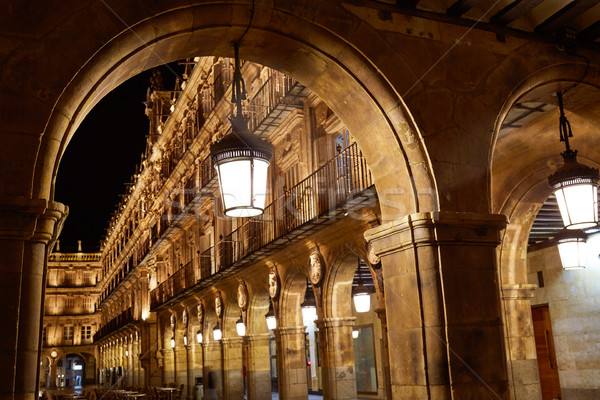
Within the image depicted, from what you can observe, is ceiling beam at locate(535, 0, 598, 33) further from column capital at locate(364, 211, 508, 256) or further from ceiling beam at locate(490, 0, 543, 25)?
column capital at locate(364, 211, 508, 256)

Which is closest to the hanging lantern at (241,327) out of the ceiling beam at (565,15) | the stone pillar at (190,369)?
the stone pillar at (190,369)

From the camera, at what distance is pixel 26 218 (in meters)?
4.08

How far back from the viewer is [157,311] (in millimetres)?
32406

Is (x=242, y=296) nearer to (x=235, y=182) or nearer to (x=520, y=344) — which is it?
(x=520, y=344)

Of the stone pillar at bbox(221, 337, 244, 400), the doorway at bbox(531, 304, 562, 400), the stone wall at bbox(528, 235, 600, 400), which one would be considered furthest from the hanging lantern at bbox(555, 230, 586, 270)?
the stone pillar at bbox(221, 337, 244, 400)

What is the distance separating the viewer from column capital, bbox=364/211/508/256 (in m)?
5.38

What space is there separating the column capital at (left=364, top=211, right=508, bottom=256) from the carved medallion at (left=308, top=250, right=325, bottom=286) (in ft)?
26.9

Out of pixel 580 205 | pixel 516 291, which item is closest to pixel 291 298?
pixel 516 291

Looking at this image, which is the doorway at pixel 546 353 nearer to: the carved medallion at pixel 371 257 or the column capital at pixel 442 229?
the carved medallion at pixel 371 257

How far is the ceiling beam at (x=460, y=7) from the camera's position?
5773mm

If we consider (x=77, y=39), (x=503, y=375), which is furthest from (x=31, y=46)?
(x=503, y=375)

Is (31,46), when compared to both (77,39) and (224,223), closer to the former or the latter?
(77,39)

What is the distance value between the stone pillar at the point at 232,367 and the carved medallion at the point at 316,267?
729 centimetres

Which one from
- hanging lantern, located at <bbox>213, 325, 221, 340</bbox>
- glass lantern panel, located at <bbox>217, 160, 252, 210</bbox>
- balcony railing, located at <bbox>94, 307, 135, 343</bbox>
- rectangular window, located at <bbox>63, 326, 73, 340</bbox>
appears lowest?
hanging lantern, located at <bbox>213, 325, 221, 340</bbox>
